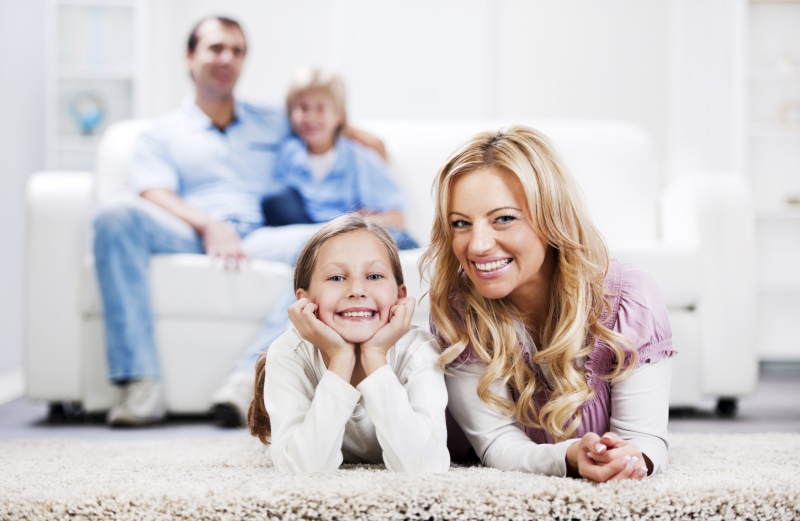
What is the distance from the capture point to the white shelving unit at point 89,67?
369cm

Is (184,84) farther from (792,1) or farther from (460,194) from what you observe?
(460,194)

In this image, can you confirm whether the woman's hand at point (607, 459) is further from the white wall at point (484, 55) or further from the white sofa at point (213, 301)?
the white wall at point (484, 55)

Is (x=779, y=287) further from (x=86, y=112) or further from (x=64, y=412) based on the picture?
(x=86, y=112)

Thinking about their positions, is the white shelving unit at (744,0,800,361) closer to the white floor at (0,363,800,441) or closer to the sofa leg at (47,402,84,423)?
the white floor at (0,363,800,441)

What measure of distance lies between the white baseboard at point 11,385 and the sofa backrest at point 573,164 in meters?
0.74

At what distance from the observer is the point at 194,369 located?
2.04m

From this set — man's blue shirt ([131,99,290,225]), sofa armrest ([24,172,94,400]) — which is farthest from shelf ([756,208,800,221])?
sofa armrest ([24,172,94,400])

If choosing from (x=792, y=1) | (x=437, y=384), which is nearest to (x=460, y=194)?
(x=437, y=384)

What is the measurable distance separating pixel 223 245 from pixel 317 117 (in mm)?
521

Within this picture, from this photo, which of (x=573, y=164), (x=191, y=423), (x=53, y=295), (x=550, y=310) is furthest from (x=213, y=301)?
(x=573, y=164)

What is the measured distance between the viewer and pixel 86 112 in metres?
3.69

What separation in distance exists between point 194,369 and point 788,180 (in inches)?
116

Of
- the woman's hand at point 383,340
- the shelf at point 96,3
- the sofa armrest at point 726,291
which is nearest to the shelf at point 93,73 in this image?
the shelf at point 96,3

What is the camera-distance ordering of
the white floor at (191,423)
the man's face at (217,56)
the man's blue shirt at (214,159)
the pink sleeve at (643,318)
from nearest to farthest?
the pink sleeve at (643,318) → the white floor at (191,423) → the man's blue shirt at (214,159) → the man's face at (217,56)
